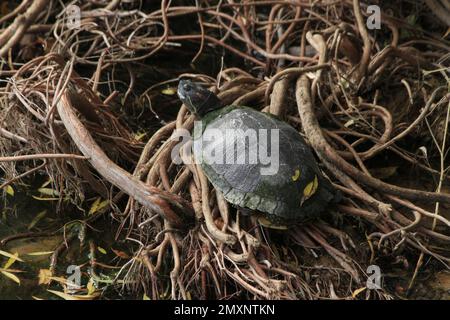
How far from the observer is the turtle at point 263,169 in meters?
2.84

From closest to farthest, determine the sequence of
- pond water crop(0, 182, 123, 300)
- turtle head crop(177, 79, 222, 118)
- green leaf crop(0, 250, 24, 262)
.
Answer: pond water crop(0, 182, 123, 300) → green leaf crop(0, 250, 24, 262) → turtle head crop(177, 79, 222, 118)

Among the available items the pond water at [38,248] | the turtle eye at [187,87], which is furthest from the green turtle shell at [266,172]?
the pond water at [38,248]

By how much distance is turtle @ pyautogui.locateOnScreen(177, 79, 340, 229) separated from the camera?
284 cm

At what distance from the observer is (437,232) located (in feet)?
10.2

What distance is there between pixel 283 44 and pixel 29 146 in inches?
67.5

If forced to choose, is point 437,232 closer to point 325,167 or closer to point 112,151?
point 325,167

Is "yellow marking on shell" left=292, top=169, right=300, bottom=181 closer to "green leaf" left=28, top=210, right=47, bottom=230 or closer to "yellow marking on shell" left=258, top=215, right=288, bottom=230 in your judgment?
"yellow marking on shell" left=258, top=215, right=288, bottom=230

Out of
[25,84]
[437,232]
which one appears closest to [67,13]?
[25,84]

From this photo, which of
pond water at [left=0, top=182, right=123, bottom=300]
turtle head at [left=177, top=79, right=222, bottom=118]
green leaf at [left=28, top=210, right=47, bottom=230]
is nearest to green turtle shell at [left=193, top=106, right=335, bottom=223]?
turtle head at [left=177, top=79, right=222, bottom=118]

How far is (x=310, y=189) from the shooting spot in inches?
113

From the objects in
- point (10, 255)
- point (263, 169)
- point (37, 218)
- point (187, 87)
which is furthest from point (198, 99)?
point (10, 255)

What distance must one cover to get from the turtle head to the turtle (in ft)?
0.67

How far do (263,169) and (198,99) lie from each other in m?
0.65

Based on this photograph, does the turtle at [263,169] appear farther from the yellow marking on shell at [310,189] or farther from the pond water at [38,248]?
the pond water at [38,248]
